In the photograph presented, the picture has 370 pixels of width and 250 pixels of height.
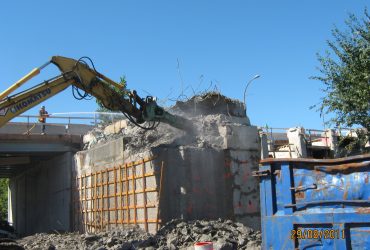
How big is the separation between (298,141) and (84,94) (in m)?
15.1

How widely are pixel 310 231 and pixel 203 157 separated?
8.92 m

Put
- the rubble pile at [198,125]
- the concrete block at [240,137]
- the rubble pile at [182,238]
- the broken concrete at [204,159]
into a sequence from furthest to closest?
the concrete block at [240,137] < the rubble pile at [198,125] < the broken concrete at [204,159] < the rubble pile at [182,238]

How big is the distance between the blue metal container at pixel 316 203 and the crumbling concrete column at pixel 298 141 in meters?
19.1

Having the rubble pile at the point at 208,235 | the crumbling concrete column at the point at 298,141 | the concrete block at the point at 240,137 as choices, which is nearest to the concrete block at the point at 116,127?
the concrete block at the point at 240,137

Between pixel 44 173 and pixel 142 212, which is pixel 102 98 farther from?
pixel 44 173

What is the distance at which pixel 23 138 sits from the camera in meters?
22.4

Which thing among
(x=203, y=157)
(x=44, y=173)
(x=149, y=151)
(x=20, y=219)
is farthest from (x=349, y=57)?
(x=20, y=219)

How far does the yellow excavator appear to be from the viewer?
498 inches

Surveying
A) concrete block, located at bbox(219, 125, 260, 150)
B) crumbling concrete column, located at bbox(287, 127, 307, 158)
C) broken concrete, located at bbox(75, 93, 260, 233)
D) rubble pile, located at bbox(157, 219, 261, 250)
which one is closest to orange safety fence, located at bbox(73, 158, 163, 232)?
broken concrete, located at bbox(75, 93, 260, 233)

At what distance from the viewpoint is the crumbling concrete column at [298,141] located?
2555cm

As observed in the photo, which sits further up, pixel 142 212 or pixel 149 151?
pixel 149 151
